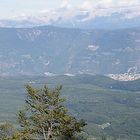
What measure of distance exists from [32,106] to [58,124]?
2892 mm

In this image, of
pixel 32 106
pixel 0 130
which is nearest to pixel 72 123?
pixel 32 106

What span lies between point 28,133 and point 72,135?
160 inches

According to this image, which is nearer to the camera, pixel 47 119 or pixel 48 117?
pixel 48 117

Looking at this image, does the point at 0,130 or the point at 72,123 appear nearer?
the point at 72,123

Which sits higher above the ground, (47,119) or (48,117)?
(48,117)

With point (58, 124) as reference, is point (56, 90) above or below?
above

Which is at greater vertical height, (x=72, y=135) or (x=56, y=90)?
(x=56, y=90)

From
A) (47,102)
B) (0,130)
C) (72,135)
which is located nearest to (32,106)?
(47,102)

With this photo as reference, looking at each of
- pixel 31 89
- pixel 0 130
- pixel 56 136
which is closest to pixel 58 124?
pixel 56 136

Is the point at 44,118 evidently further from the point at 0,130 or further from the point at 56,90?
the point at 0,130

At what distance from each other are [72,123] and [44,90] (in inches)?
162

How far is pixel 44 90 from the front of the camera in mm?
45531

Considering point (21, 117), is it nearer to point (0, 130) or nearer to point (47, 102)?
point (47, 102)

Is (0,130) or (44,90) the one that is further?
(0,130)
